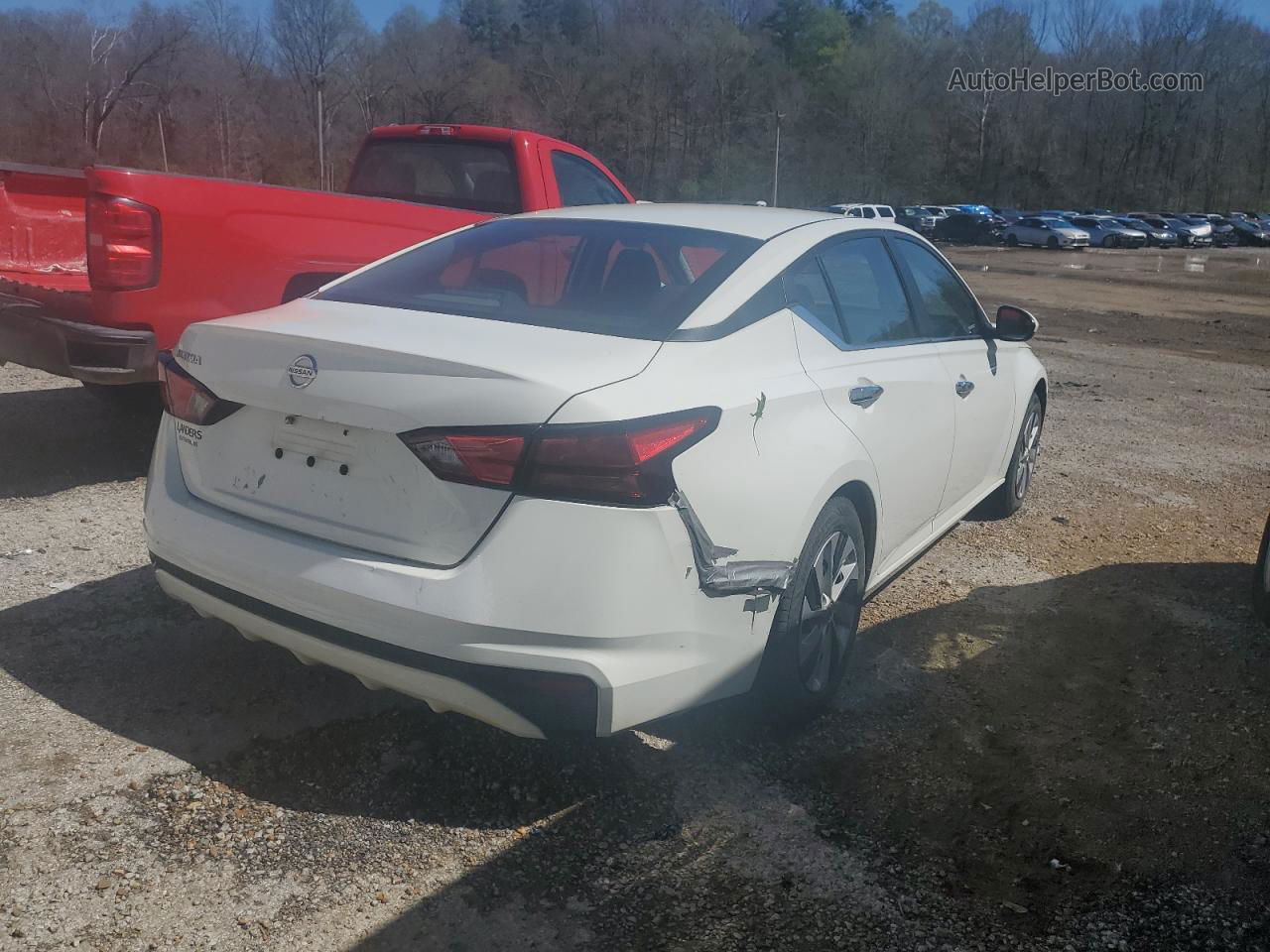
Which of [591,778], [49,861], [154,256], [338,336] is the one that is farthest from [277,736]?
[154,256]

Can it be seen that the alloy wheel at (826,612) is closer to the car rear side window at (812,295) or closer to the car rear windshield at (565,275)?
the car rear side window at (812,295)

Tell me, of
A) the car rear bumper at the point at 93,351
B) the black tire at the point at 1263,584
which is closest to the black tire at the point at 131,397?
the car rear bumper at the point at 93,351

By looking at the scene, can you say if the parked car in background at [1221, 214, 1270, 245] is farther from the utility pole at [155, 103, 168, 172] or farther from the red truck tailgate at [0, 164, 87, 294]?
the red truck tailgate at [0, 164, 87, 294]

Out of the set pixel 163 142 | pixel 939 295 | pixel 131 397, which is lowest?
pixel 131 397

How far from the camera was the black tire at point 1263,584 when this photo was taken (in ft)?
14.1

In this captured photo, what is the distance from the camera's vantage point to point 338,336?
284 centimetres

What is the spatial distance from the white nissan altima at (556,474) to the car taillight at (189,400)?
11 millimetres

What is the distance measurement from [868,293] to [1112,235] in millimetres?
48814

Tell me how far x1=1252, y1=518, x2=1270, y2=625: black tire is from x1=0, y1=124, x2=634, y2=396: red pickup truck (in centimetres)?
424

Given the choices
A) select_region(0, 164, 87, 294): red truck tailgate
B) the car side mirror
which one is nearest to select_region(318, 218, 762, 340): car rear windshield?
the car side mirror

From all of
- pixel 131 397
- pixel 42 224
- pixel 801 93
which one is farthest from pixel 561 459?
pixel 801 93

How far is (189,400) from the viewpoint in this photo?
10.1 feet

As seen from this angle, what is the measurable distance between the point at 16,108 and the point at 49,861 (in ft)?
183

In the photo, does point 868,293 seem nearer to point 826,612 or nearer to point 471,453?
point 826,612
